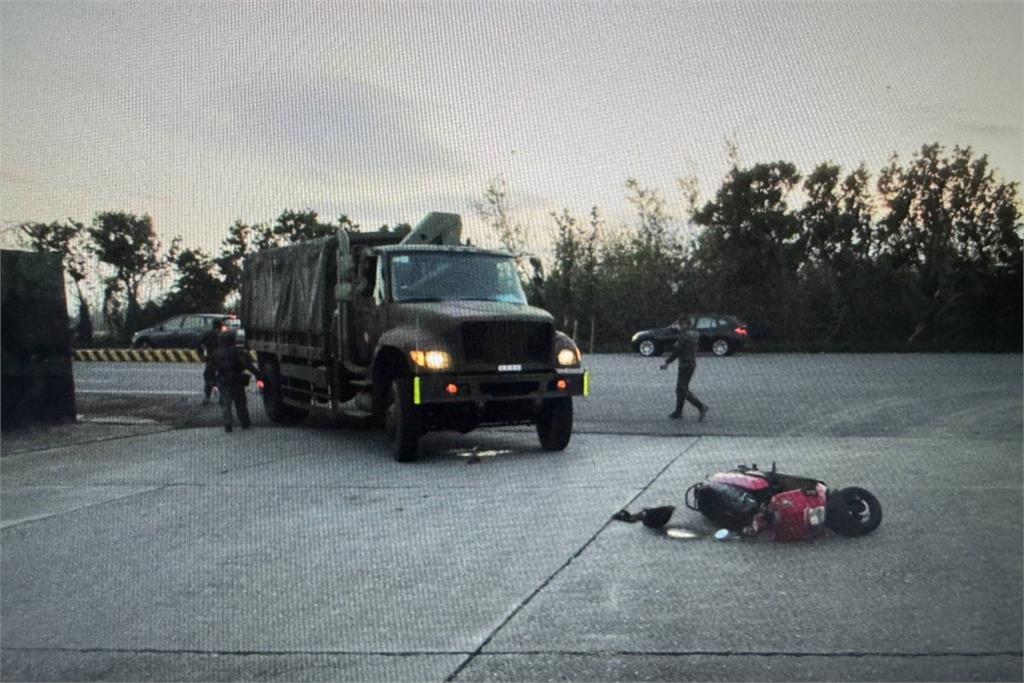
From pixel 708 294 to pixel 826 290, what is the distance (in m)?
1.23

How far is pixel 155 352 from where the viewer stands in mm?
11289

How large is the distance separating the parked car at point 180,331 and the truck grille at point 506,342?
3.17 m

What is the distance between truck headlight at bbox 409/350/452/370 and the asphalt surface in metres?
0.99

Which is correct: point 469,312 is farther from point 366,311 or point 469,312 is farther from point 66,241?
point 66,241

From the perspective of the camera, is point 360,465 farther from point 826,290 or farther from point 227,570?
point 826,290

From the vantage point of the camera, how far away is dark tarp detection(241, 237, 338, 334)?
11922 mm

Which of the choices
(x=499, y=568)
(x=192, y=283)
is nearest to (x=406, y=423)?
(x=192, y=283)

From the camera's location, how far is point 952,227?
5.84 metres

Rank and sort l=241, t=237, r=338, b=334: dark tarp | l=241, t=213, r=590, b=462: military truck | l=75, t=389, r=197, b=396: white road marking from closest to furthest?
l=241, t=213, r=590, b=462: military truck, l=241, t=237, r=338, b=334: dark tarp, l=75, t=389, r=197, b=396: white road marking

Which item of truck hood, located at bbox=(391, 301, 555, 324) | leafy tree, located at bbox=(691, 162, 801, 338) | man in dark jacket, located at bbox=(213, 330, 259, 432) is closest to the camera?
leafy tree, located at bbox=(691, 162, 801, 338)

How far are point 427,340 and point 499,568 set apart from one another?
4.27 m

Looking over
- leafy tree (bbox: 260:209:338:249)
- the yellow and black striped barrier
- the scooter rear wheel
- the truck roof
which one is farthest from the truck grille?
the scooter rear wheel

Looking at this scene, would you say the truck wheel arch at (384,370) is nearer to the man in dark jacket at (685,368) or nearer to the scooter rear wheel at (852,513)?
the man in dark jacket at (685,368)

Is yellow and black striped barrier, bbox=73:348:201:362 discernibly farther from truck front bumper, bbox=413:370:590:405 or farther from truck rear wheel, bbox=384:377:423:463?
truck front bumper, bbox=413:370:590:405
